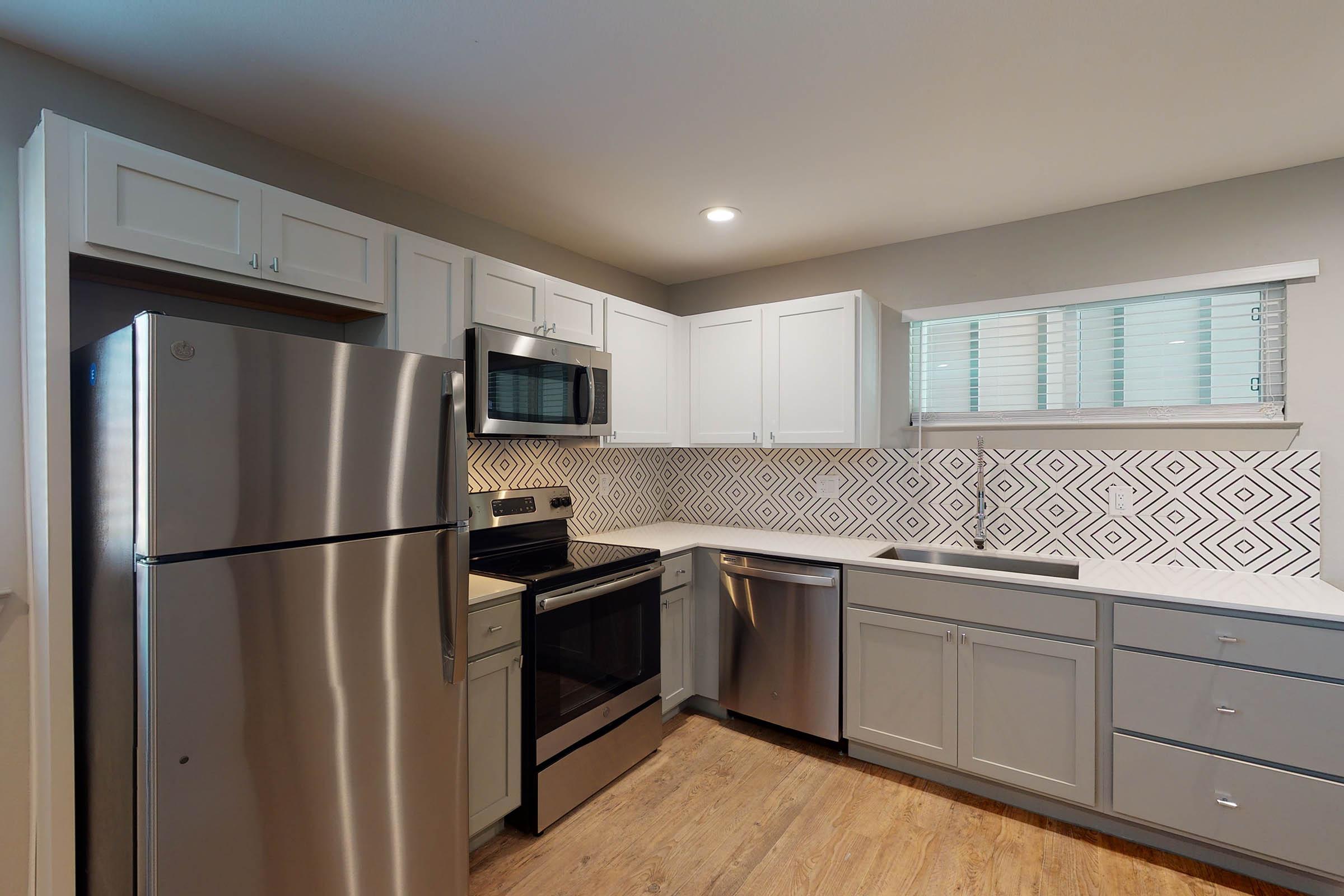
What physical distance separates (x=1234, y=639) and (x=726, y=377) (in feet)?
7.67

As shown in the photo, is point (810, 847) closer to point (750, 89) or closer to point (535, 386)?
point (535, 386)

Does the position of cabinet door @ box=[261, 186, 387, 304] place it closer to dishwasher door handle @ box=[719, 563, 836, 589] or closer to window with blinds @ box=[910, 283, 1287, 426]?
dishwasher door handle @ box=[719, 563, 836, 589]

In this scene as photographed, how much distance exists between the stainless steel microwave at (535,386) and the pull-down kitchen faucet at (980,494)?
5.87 feet

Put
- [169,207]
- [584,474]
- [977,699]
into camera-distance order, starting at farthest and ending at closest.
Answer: [584,474]
[977,699]
[169,207]

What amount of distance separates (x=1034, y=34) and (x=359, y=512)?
7.04 feet

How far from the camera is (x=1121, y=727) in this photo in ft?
7.22

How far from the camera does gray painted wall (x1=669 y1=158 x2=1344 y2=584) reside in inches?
91.3

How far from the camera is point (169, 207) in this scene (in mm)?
1636

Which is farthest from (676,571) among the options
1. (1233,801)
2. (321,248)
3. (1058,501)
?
(1233,801)

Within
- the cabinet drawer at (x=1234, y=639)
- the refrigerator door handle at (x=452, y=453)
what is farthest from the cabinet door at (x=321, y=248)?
the cabinet drawer at (x=1234, y=639)

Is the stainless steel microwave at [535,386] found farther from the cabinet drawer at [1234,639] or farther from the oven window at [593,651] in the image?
the cabinet drawer at [1234,639]

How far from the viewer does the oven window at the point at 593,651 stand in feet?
7.45

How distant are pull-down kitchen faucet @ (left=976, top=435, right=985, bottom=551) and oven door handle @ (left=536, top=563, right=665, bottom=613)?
1.52 meters

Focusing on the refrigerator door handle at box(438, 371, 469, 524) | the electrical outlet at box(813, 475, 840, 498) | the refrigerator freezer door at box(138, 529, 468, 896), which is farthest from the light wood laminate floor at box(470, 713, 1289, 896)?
the electrical outlet at box(813, 475, 840, 498)
